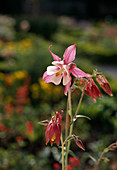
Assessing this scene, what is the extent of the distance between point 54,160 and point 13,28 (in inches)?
487

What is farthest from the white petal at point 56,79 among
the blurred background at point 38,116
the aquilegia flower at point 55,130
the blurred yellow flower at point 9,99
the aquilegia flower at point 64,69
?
the blurred yellow flower at point 9,99

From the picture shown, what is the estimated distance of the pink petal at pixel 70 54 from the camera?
124 cm

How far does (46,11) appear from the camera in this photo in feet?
86.7

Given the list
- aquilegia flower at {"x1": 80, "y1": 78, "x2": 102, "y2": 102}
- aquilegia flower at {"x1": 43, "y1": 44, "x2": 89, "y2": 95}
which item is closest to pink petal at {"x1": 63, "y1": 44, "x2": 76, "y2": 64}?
aquilegia flower at {"x1": 43, "y1": 44, "x2": 89, "y2": 95}

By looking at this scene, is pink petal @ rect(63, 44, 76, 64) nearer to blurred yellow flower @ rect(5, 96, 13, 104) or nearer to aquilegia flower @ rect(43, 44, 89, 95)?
aquilegia flower @ rect(43, 44, 89, 95)

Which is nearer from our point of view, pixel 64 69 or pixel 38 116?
pixel 64 69

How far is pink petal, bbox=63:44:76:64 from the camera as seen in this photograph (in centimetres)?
124

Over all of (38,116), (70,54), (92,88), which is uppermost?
(70,54)

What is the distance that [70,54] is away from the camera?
4.10ft

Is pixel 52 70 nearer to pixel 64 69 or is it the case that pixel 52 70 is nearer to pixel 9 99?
pixel 64 69

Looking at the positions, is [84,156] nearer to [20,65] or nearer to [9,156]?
[9,156]

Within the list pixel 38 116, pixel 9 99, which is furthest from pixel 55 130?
pixel 9 99

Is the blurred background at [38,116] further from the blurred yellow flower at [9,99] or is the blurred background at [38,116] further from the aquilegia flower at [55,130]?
the aquilegia flower at [55,130]

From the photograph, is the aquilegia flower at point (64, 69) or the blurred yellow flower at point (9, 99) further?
the blurred yellow flower at point (9, 99)
